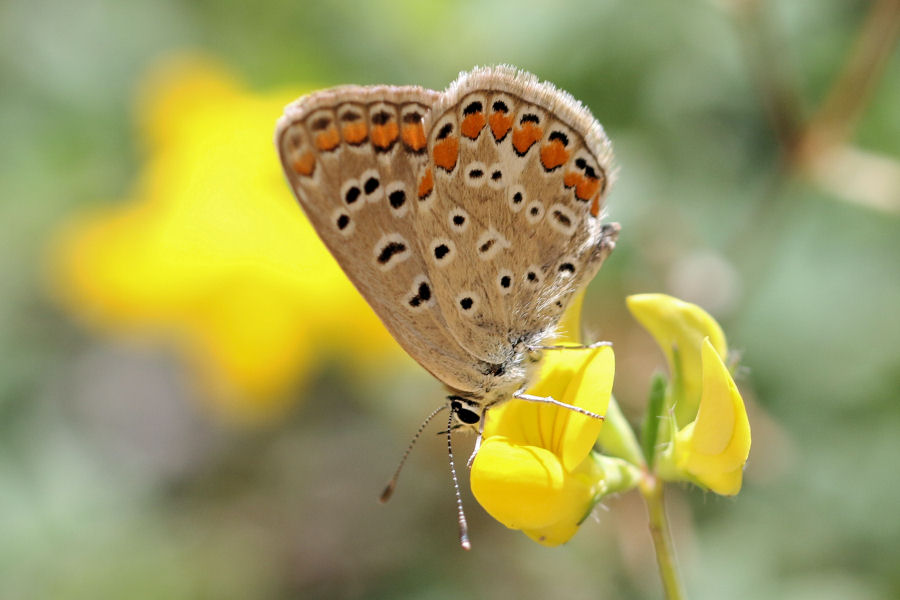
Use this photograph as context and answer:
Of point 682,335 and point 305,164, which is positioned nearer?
point 682,335

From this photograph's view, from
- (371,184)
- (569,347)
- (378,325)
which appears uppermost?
(371,184)

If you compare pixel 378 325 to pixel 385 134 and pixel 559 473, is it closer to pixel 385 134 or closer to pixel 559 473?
pixel 385 134

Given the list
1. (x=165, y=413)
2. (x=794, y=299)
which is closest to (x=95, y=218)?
(x=165, y=413)

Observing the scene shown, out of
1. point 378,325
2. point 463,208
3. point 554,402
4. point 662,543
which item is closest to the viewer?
point 662,543

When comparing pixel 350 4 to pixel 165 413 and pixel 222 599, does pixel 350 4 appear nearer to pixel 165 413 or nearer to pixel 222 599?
pixel 165 413

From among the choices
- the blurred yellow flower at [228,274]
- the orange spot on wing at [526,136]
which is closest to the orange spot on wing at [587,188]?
the orange spot on wing at [526,136]

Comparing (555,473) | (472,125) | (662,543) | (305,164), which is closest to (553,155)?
(472,125)

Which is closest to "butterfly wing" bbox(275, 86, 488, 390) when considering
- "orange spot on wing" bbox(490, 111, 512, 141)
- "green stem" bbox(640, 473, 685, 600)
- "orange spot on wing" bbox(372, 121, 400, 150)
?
"orange spot on wing" bbox(372, 121, 400, 150)

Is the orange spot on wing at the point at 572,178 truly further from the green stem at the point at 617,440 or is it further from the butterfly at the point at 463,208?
the green stem at the point at 617,440
